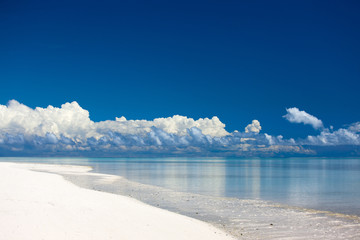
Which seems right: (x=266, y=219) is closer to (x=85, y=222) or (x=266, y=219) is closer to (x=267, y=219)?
(x=267, y=219)

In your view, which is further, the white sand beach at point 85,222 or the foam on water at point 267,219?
the foam on water at point 267,219

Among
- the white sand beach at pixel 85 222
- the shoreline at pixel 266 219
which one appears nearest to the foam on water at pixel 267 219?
the shoreline at pixel 266 219

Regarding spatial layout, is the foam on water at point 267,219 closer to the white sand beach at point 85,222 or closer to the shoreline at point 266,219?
the shoreline at point 266,219

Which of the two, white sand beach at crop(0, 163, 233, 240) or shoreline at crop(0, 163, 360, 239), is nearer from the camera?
white sand beach at crop(0, 163, 233, 240)

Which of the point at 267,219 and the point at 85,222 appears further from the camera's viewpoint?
the point at 267,219

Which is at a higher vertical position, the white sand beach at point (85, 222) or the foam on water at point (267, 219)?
the white sand beach at point (85, 222)

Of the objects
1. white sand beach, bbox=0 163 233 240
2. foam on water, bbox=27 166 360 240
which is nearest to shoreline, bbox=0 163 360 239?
foam on water, bbox=27 166 360 240

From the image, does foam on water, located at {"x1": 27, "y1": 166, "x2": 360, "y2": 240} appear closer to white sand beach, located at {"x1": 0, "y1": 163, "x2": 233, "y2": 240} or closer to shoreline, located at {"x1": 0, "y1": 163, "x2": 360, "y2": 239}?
shoreline, located at {"x1": 0, "y1": 163, "x2": 360, "y2": 239}

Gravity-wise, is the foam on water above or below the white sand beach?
below

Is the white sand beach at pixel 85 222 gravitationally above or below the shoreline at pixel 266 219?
above

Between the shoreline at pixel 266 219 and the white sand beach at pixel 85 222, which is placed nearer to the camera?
the white sand beach at pixel 85 222

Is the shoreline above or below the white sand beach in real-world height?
below

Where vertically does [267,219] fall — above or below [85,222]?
below

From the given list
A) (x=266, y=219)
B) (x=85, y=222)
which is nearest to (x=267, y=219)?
(x=266, y=219)
